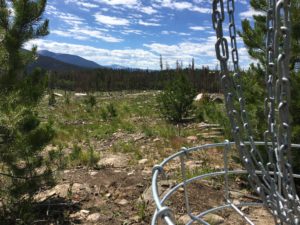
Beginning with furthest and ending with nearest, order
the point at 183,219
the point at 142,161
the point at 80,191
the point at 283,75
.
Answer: the point at 142,161
the point at 80,191
the point at 183,219
the point at 283,75

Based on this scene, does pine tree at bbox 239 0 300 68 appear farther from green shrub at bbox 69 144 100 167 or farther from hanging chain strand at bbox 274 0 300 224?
hanging chain strand at bbox 274 0 300 224

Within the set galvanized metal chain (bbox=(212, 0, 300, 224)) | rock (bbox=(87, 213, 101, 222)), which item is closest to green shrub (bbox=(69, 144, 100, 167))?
rock (bbox=(87, 213, 101, 222))

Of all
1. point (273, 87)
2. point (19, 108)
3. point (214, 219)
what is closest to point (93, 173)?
point (19, 108)

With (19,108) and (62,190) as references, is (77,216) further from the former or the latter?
(19,108)

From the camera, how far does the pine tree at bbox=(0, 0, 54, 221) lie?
5.24 m

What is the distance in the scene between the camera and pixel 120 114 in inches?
740

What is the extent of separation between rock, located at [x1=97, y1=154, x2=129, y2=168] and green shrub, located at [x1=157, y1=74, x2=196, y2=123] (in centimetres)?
673

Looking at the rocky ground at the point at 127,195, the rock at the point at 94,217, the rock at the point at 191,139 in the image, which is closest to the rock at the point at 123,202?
the rocky ground at the point at 127,195

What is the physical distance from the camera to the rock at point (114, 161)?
318 inches

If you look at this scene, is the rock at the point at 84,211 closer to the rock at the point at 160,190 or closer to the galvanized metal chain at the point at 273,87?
the rock at the point at 160,190

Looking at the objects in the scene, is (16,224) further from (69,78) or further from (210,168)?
(69,78)

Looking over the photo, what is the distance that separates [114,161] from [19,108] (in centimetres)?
346

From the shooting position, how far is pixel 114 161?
8.34m

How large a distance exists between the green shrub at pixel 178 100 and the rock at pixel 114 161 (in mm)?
6729
